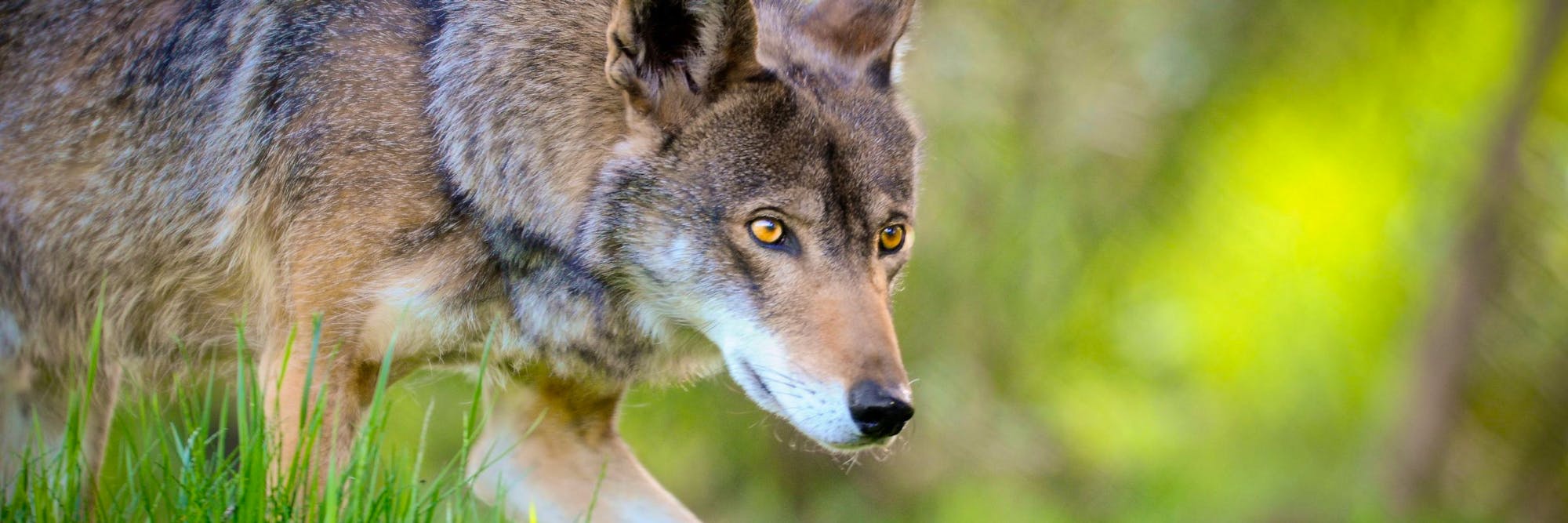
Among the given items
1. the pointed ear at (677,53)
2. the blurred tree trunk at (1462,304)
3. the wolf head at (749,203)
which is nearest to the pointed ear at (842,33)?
the wolf head at (749,203)

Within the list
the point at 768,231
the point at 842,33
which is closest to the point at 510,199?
the point at 768,231

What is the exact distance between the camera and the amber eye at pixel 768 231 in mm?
3100

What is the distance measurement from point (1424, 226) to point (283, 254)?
7.67m

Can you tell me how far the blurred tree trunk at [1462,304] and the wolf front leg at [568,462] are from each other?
238 inches

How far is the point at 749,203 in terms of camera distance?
3111 mm

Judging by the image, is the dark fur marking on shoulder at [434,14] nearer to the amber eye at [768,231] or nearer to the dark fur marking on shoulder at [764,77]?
the dark fur marking on shoulder at [764,77]

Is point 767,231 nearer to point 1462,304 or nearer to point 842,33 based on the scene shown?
point 842,33

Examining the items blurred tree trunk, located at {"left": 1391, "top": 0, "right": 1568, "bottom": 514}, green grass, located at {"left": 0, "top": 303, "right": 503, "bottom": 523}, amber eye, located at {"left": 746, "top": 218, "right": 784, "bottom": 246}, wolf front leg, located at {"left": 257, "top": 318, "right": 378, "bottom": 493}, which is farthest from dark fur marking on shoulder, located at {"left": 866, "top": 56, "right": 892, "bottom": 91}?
blurred tree trunk, located at {"left": 1391, "top": 0, "right": 1568, "bottom": 514}

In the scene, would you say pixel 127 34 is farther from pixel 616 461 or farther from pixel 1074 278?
pixel 1074 278

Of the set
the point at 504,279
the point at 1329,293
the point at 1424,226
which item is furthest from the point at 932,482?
the point at 504,279

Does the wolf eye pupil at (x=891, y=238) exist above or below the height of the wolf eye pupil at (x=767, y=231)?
above

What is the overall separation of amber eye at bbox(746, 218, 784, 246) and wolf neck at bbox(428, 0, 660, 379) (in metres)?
0.39

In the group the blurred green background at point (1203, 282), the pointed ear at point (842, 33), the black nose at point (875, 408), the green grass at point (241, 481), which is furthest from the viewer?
the blurred green background at point (1203, 282)

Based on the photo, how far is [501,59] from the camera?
3326 mm
